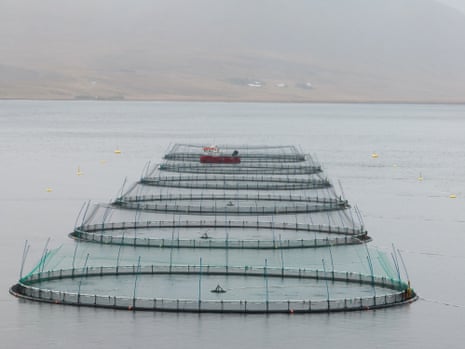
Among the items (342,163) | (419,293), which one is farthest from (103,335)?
(342,163)

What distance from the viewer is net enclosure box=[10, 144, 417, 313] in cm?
4166

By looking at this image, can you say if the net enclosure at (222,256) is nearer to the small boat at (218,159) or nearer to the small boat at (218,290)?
the small boat at (218,290)

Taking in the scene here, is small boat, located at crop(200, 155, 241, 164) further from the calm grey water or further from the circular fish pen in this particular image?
the circular fish pen

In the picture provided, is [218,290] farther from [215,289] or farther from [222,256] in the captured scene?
[222,256]

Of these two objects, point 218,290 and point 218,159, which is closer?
point 218,290

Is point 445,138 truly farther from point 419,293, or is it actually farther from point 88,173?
point 419,293

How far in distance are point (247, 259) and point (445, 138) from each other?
14091 centimetres

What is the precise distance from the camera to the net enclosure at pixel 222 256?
137 ft

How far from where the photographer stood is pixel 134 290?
42125 millimetres

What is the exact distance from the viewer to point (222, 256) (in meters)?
50.7

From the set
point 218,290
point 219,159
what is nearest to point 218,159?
point 219,159

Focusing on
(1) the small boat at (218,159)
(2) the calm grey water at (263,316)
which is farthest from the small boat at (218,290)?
(1) the small boat at (218,159)

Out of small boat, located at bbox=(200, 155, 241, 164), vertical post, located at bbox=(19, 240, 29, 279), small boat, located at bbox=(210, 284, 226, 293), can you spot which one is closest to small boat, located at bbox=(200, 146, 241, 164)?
small boat, located at bbox=(200, 155, 241, 164)

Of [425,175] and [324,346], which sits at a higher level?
[425,175]
